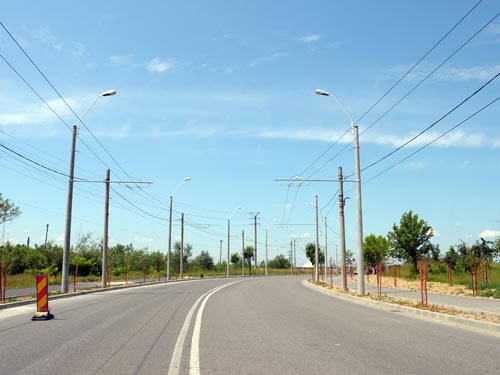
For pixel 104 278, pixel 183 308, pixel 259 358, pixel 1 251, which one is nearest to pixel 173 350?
pixel 259 358

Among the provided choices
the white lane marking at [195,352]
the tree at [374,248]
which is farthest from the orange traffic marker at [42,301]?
the tree at [374,248]

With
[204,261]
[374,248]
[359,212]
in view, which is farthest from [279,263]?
[359,212]

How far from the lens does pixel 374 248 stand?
79.9 m

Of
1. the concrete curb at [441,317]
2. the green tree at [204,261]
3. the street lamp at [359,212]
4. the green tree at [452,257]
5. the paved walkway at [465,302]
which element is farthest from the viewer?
the green tree at [204,261]

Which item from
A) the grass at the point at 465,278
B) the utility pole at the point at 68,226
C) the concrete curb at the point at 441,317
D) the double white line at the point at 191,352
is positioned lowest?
the concrete curb at the point at 441,317

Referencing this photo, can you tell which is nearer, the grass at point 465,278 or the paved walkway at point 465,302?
the paved walkway at point 465,302

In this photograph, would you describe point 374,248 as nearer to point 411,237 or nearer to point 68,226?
point 411,237

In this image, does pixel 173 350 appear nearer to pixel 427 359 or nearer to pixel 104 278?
pixel 427 359

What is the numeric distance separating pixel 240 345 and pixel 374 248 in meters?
73.8

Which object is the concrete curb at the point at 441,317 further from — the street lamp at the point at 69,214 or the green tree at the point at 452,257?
the green tree at the point at 452,257

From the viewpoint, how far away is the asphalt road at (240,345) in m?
7.24

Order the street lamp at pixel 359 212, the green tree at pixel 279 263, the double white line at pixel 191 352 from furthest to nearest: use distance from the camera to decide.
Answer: the green tree at pixel 279 263 → the street lamp at pixel 359 212 → the double white line at pixel 191 352

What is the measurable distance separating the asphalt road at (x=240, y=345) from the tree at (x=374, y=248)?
66159 millimetres

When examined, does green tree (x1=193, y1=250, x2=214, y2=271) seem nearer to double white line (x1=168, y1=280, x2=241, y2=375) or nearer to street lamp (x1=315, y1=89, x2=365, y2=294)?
street lamp (x1=315, y1=89, x2=365, y2=294)
